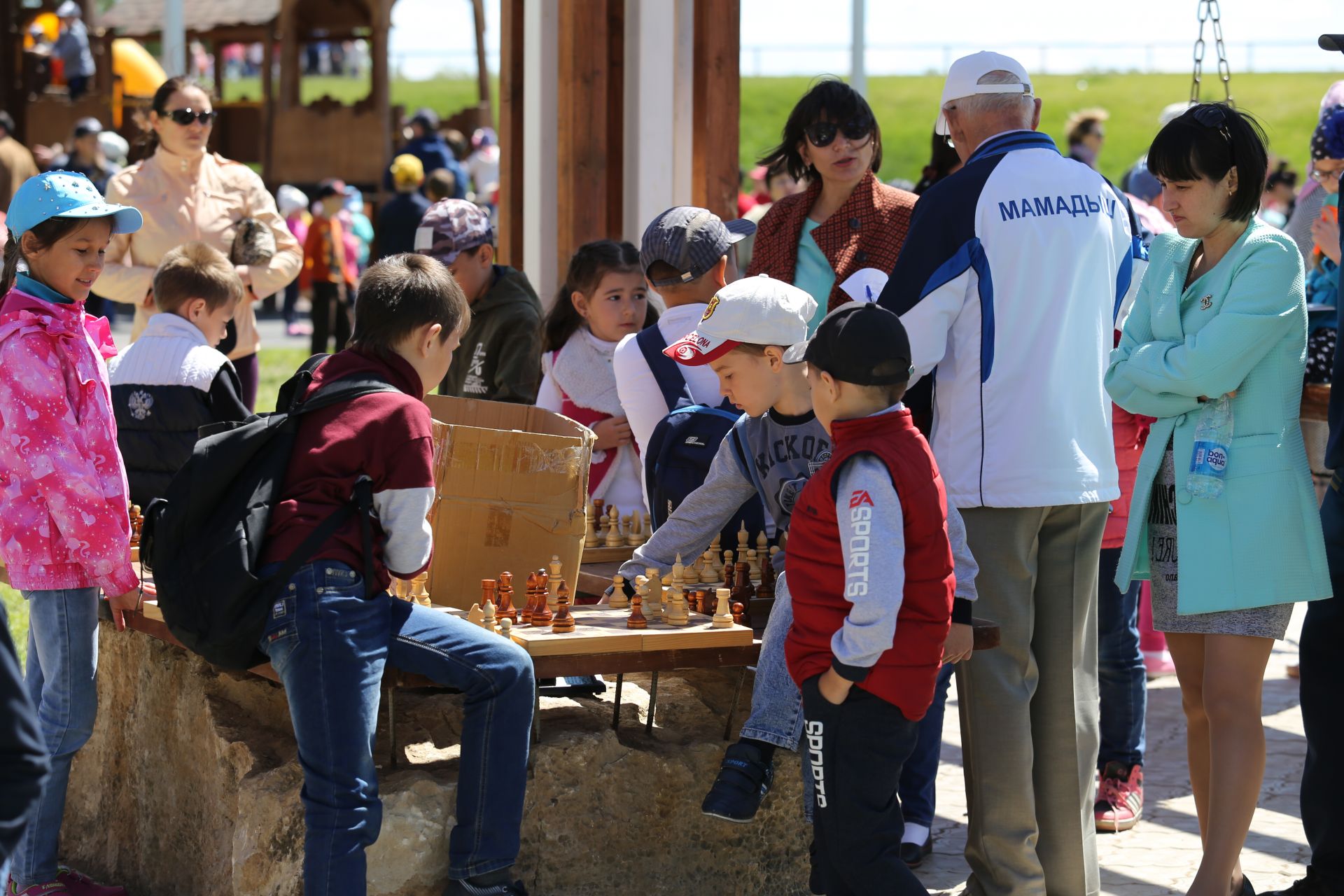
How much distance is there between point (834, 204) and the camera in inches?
192

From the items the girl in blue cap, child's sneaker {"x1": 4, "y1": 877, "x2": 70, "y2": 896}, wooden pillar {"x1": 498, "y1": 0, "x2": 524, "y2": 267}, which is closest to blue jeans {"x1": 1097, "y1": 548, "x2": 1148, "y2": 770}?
the girl in blue cap

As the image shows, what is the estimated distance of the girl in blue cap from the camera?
375 centimetres

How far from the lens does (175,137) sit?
21.1 feet

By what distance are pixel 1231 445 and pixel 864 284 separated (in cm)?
108

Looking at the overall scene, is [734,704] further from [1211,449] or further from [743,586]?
[1211,449]

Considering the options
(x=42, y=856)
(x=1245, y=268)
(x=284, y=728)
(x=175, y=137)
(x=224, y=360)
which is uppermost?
(x=175, y=137)

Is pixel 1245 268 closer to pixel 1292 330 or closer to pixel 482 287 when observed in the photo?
pixel 1292 330

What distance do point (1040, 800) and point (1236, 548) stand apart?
789 millimetres

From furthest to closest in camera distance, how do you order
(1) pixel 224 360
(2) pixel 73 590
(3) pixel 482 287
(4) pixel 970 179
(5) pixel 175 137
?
(5) pixel 175 137, (3) pixel 482 287, (1) pixel 224 360, (2) pixel 73 590, (4) pixel 970 179

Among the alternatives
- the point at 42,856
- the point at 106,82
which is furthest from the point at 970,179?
the point at 106,82

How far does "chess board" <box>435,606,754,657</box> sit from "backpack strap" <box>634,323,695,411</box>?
0.83 metres

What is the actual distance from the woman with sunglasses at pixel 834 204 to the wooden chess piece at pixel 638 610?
1.25 metres

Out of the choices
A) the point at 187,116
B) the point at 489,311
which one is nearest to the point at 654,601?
the point at 489,311

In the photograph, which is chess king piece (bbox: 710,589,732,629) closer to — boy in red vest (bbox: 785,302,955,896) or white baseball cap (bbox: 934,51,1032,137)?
boy in red vest (bbox: 785,302,955,896)
